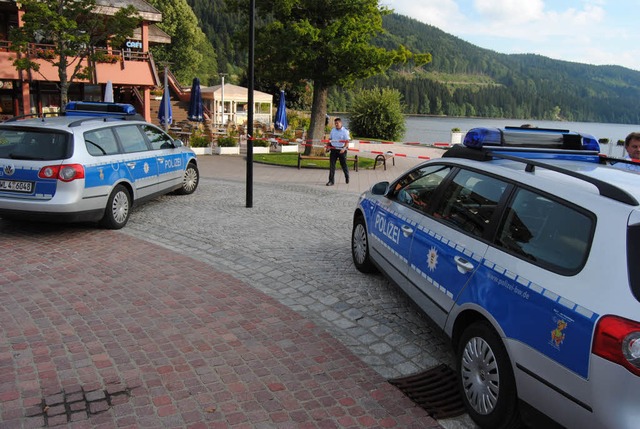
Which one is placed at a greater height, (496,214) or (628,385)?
(496,214)

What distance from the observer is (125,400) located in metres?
3.64

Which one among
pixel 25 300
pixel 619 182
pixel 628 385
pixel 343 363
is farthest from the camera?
pixel 25 300

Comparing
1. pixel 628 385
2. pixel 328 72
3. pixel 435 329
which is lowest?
pixel 435 329

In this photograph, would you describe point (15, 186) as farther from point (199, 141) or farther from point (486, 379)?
point (199, 141)

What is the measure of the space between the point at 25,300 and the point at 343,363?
316cm

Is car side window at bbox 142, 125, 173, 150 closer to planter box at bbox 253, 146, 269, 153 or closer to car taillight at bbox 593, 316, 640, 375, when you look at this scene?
car taillight at bbox 593, 316, 640, 375

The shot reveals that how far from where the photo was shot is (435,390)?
3.95 metres

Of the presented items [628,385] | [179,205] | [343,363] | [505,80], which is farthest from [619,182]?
[505,80]

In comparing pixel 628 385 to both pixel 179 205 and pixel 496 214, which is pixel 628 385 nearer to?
pixel 496 214

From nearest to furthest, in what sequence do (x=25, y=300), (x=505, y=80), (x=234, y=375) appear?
(x=234, y=375) → (x=25, y=300) → (x=505, y=80)

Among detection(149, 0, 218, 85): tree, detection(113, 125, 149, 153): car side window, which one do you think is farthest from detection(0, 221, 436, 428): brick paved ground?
detection(149, 0, 218, 85): tree

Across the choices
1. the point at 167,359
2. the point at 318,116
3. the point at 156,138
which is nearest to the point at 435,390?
the point at 167,359

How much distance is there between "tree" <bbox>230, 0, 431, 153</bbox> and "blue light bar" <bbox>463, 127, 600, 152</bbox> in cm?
1464

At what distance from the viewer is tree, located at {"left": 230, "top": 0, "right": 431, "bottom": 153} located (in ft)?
62.2
